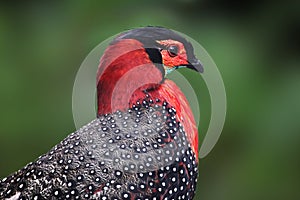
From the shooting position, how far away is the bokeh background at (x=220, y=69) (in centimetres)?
143

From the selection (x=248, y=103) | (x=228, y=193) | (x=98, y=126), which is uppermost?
(x=98, y=126)

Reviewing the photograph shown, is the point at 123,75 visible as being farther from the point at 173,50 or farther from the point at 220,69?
the point at 220,69

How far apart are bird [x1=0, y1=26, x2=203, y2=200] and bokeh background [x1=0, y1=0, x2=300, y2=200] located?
0.37m

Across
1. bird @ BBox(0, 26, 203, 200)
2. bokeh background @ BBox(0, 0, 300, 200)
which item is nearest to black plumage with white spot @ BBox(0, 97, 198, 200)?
bird @ BBox(0, 26, 203, 200)

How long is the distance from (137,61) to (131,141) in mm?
130

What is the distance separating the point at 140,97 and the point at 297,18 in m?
0.72

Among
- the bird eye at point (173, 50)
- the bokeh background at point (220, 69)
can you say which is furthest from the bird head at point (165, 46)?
the bokeh background at point (220, 69)

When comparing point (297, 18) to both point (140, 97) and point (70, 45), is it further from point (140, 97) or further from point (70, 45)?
point (140, 97)

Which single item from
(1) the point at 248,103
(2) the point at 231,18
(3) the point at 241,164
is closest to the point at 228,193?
(3) the point at 241,164

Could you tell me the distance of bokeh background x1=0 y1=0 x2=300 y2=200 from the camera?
143 cm

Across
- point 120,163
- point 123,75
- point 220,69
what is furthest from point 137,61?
point 220,69

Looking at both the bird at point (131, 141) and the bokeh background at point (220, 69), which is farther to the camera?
the bokeh background at point (220, 69)

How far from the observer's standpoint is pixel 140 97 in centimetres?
102

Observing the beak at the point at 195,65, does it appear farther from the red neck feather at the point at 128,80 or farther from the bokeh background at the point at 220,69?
the bokeh background at the point at 220,69
